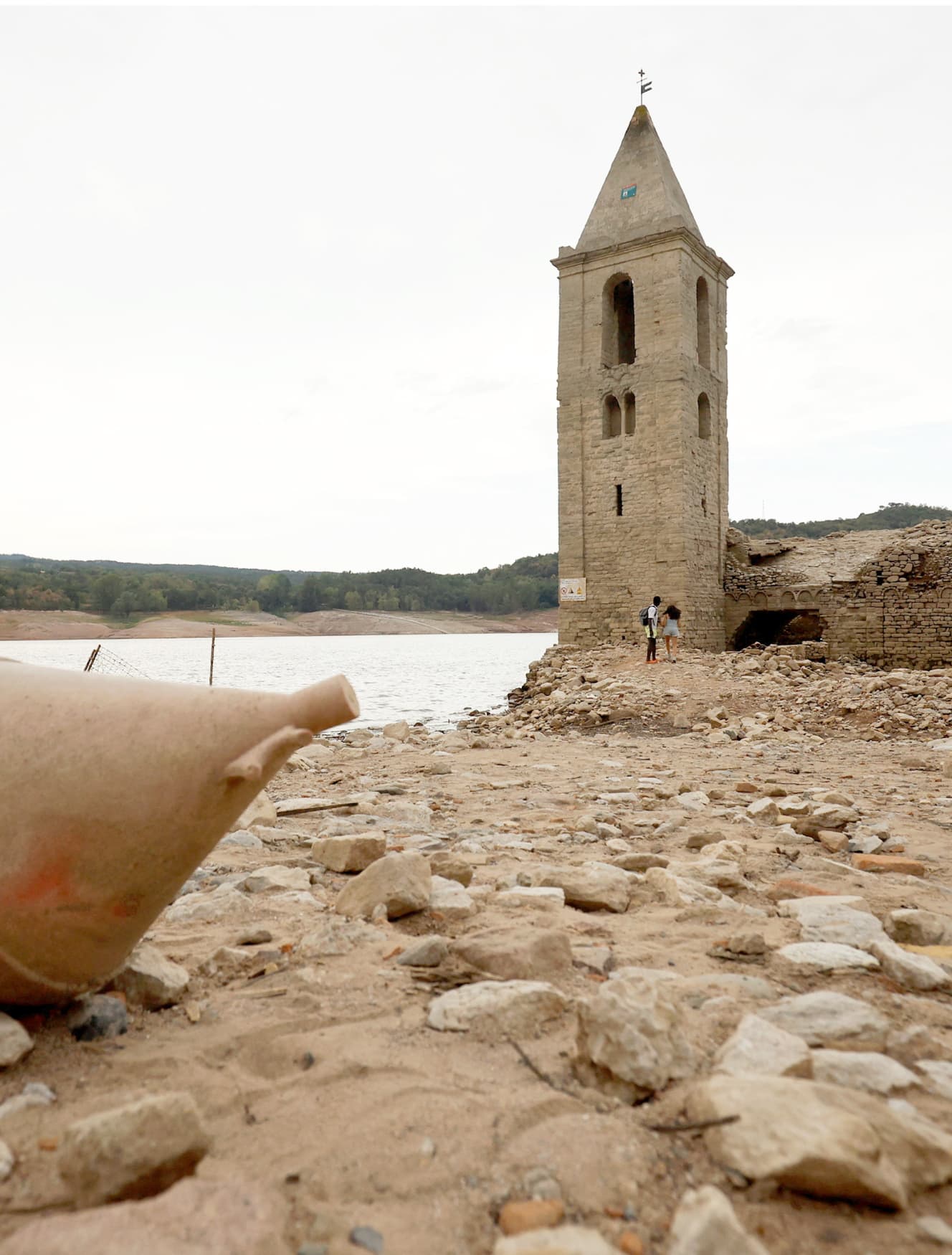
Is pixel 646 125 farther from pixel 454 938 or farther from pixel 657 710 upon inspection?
pixel 454 938

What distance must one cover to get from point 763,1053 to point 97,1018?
1555mm

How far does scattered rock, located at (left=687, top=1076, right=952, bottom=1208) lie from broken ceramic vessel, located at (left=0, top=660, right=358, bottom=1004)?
3.67 feet

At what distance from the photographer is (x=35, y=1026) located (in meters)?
1.90

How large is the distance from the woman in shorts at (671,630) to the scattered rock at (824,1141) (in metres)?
13.5

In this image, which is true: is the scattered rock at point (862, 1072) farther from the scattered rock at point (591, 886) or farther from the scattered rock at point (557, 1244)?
the scattered rock at point (591, 886)

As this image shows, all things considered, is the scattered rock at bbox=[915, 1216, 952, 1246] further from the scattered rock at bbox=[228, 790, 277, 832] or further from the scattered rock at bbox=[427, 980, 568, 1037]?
the scattered rock at bbox=[228, 790, 277, 832]

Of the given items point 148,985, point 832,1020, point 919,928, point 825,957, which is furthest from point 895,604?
point 148,985

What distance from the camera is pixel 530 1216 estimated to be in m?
1.29

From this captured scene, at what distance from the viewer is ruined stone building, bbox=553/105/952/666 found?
54.6 ft

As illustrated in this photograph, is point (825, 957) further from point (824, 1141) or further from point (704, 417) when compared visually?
point (704, 417)

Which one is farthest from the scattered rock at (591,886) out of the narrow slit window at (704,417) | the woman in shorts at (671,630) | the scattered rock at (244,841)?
the narrow slit window at (704,417)

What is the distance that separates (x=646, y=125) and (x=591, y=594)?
11.1 m

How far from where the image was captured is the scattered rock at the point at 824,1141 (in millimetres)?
1316

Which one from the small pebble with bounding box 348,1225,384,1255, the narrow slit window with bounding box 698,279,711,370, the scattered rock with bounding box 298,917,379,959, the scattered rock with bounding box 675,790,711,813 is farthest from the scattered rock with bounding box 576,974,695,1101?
the narrow slit window with bounding box 698,279,711,370
